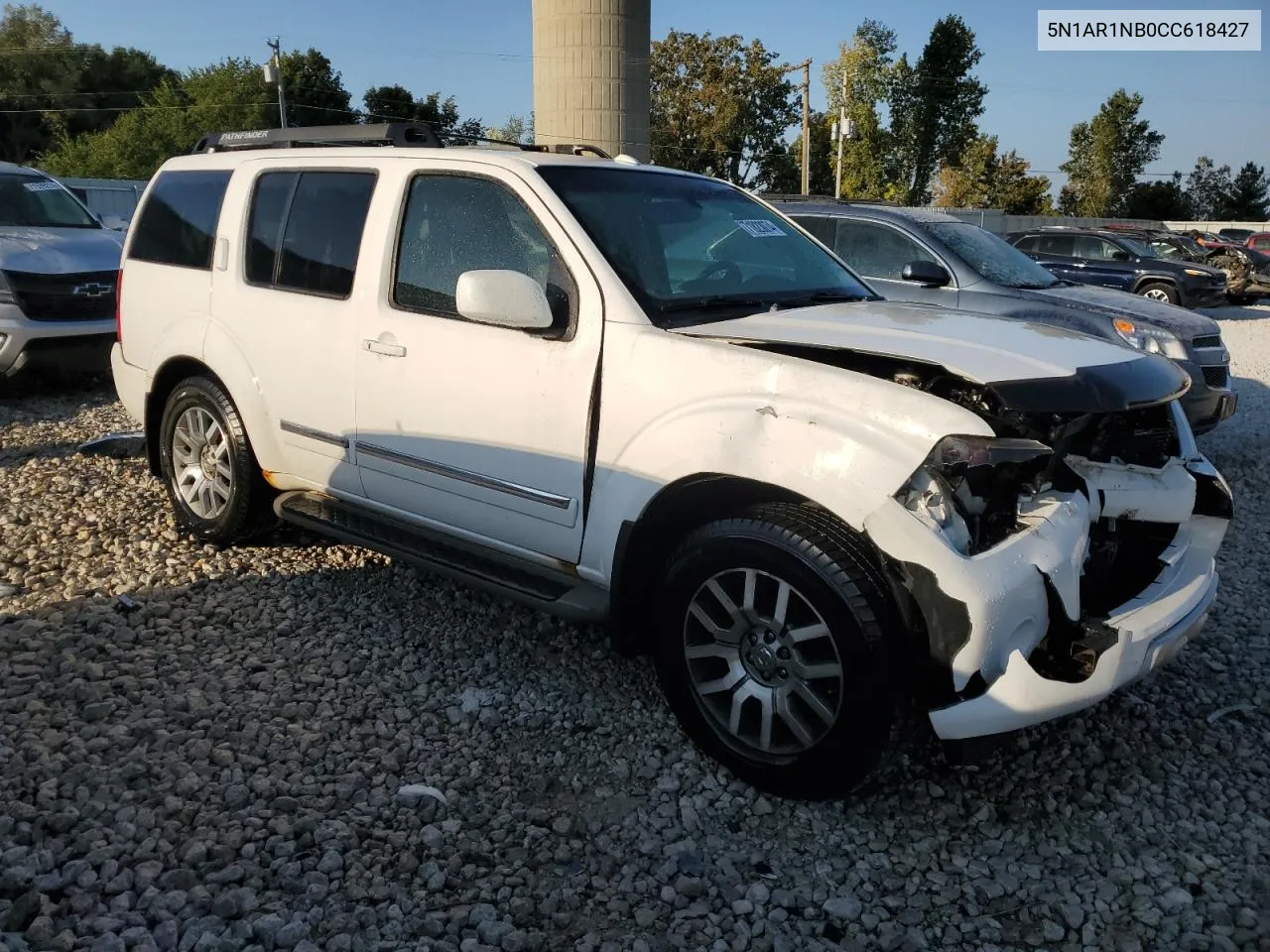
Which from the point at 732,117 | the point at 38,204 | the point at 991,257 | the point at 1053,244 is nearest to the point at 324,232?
the point at 991,257

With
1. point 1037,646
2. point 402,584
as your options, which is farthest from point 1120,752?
point 402,584

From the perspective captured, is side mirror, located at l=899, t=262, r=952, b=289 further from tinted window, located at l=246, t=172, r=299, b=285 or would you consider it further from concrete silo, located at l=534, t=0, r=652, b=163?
concrete silo, located at l=534, t=0, r=652, b=163

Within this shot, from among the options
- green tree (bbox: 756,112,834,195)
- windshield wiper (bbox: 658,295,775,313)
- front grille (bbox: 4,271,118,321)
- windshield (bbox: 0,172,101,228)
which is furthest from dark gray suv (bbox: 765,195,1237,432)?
green tree (bbox: 756,112,834,195)

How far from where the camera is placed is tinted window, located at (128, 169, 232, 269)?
479cm

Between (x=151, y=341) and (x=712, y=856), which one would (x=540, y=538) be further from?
(x=151, y=341)

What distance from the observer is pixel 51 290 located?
836 cm

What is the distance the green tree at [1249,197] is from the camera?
6950cm

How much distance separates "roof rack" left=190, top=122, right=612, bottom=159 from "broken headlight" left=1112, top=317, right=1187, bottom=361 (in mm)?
4918

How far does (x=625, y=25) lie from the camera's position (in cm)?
1221

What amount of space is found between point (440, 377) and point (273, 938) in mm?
2001

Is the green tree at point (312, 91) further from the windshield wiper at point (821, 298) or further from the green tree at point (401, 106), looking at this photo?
the windshield wiper at point (821, 298)

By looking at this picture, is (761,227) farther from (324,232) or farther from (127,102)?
(127,102)

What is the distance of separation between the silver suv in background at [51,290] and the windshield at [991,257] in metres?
7.16

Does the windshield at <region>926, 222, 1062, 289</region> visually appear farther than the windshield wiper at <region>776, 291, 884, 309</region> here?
Yes
